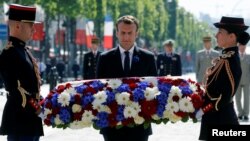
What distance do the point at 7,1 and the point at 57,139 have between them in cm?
3019

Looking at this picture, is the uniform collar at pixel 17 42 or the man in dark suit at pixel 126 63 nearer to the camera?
the uniform collar at pixel 17 42

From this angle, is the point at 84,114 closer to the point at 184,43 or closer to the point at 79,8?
the point at 79,8

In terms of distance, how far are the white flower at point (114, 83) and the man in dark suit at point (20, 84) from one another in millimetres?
677

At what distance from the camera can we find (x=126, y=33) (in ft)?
27.1

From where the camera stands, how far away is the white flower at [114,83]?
796 cm

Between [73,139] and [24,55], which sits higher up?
[24,55]

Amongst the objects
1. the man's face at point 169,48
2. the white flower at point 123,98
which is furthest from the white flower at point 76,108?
the man's face at point 169,48

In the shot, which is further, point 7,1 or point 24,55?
point 7,1

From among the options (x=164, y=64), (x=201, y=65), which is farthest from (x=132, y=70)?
(x=164, y=64)

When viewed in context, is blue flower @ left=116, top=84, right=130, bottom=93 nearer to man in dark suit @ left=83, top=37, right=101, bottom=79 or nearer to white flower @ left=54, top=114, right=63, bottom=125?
white flower @ left=54, top=114, right=63, bottom=125

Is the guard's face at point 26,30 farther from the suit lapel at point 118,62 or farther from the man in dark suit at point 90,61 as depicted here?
the man in dark suit at point 90,61

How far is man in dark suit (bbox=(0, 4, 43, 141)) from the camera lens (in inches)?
306

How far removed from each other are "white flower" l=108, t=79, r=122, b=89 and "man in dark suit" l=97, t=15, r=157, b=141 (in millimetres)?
430

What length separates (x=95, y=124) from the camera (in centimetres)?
793
